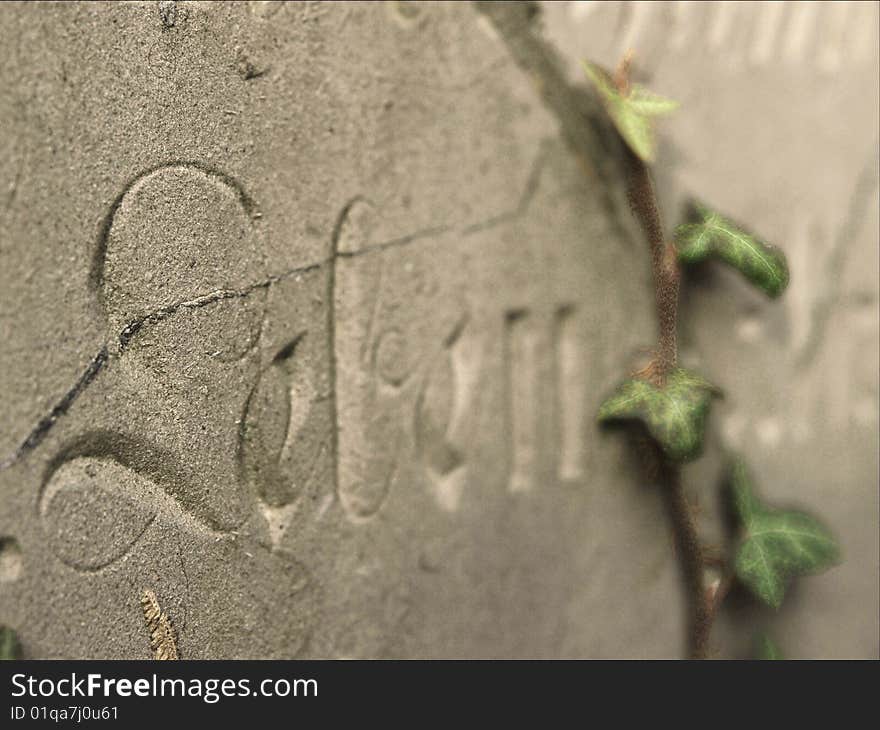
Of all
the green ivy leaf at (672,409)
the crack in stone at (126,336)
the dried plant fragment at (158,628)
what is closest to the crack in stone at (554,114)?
the crack in stone at (126,336)

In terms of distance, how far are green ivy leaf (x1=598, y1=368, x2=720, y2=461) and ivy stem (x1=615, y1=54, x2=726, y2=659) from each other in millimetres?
21

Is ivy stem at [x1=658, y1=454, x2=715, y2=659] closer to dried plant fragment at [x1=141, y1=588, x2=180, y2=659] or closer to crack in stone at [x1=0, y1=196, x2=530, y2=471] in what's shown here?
crack in stone at [x1=0, y1=196, x2=530, y2=471]

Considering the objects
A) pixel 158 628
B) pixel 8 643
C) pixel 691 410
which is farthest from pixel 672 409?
pixel 8 643

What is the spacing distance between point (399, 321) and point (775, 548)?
65cm

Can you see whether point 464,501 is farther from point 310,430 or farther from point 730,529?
point 730,529

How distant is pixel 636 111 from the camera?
1.40 metres

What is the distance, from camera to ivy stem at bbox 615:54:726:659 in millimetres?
1460

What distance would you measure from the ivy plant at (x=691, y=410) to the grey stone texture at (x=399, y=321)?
0.04m

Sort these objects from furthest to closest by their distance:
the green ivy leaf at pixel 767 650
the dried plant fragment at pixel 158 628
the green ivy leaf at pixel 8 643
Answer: the green ivy leaf at pixel 767 650 < the dried plant fragment at pixel 158 628 < the green ivy leaf at pixel 8 643

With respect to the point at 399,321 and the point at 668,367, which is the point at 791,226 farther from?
the point at 399,321

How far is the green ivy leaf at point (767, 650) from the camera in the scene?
157 centimetres

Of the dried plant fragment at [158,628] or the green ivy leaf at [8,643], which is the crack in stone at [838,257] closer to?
the dried plant fragment at [158,628]

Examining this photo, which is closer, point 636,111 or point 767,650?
point 636,111

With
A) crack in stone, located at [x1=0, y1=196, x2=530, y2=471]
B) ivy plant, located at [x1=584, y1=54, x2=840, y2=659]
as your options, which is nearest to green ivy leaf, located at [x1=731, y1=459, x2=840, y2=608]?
ivy plant, located at [x1=584, y1=54, x2=840, y2=659]
